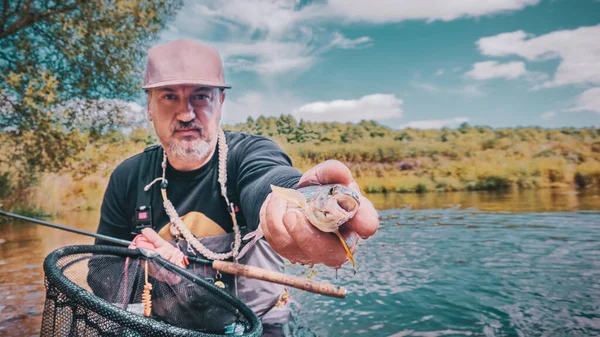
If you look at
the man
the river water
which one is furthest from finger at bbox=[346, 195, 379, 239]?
the river water

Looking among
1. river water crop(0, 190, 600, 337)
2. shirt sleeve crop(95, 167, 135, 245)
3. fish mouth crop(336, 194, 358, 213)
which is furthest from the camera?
river water crop(0, 190, 600, 337)

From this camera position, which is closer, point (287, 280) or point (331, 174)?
point (331, 174)

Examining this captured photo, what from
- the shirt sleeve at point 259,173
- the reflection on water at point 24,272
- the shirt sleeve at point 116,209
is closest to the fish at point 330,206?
the shirt sleeve at point 259,173

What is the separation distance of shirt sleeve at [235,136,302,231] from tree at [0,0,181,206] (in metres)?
8.04

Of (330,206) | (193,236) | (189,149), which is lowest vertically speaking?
(193,236)

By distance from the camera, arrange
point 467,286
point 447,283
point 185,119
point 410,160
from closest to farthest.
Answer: point 185,119 < point 467,286 < point 447,283 < point 410,160

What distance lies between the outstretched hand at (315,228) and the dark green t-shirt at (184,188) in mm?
978

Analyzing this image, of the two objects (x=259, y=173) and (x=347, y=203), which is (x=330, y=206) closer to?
(x=347, y=203)

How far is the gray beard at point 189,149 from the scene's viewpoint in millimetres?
2391

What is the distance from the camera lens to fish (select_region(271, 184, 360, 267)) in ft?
3.49

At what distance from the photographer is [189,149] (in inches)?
94.5

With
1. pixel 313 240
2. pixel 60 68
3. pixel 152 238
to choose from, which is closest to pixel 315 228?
pixel 313 240

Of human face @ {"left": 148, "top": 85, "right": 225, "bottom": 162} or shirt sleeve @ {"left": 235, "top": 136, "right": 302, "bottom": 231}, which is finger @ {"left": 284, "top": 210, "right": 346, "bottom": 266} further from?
human face @ {"left": 148, "top": 85, "right": 225, "bottom": 162}

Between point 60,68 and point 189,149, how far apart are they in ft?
30.2
